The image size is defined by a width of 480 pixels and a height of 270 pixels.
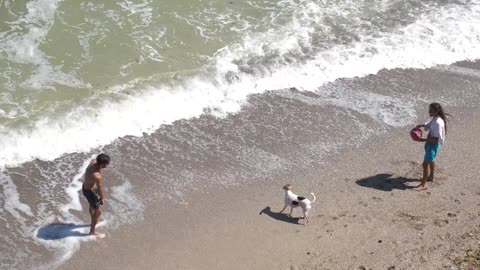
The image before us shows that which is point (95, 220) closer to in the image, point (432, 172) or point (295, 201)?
point (295, 201)

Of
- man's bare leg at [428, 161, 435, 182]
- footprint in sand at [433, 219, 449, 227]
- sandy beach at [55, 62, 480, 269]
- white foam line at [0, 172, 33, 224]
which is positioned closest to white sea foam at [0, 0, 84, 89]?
white foam line at [0, 172, 33, 224]

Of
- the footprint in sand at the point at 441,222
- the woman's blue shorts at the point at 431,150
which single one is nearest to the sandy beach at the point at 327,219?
the footprint in sand at the point at 441,222

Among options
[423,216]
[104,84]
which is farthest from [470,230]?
[104,84]

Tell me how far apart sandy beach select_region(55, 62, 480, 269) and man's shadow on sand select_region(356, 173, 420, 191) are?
0.02 metres

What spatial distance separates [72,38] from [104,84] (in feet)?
Answer: 6.76

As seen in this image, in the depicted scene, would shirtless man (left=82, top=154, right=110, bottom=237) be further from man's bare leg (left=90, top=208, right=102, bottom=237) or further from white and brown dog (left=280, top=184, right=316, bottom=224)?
white and brown dog (left=280, top=184, right=316, bottom=224)

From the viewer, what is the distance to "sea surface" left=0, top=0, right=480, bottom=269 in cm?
997

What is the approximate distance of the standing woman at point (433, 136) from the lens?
988 centimetres

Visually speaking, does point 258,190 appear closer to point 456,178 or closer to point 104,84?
point 456,178

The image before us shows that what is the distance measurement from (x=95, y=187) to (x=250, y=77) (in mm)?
5196

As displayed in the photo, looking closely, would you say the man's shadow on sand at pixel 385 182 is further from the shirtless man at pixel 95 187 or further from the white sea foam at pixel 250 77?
the shirtless man at pixel 95 187

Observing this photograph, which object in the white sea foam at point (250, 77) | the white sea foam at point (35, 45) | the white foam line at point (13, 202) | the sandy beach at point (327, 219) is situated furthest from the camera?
the white sea foam at point (35, 45)

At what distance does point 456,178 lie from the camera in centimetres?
1037

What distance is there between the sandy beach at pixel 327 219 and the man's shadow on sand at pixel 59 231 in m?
0.43
